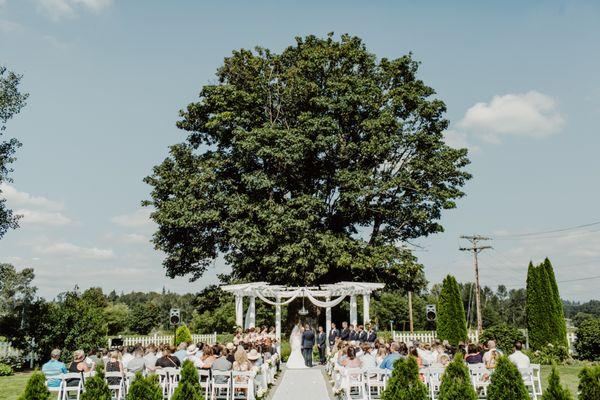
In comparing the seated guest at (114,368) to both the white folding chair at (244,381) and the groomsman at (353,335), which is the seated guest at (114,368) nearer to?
the white folding chair at (244,381)

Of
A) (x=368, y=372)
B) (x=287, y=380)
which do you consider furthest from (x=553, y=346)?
(x=368, y=372)

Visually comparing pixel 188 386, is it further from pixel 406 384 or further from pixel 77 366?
pixel 77 366

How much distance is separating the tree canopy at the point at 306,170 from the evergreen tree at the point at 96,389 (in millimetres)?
15209

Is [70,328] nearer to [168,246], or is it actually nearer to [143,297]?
[168,246]

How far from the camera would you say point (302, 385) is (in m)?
13.9

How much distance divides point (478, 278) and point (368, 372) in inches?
991

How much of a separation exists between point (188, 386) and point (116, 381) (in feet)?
12.9

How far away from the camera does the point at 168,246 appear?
2572cm

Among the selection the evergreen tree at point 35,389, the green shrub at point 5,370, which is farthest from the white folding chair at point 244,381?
the green shrub at point 5,370

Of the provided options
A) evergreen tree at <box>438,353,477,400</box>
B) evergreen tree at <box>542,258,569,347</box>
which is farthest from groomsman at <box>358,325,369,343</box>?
evergreen tree at <box>438,353,477,400</box>

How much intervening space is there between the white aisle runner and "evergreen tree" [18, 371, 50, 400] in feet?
19.3

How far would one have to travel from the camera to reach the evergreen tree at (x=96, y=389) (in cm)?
697

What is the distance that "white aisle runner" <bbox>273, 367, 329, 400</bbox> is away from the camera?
11771mm

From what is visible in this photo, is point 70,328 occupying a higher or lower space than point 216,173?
lower
